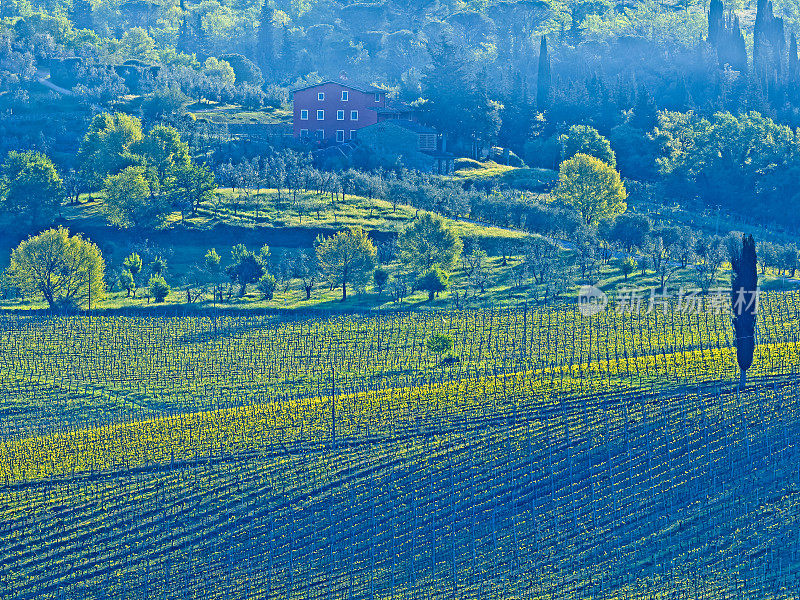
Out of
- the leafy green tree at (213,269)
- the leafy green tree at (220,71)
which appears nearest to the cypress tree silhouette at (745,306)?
the leafy green tree at (213,269)

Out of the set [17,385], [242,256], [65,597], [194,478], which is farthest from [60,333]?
[65,597]

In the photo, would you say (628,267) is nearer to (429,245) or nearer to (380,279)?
(429,245)


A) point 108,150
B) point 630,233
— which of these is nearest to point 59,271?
point 108,150

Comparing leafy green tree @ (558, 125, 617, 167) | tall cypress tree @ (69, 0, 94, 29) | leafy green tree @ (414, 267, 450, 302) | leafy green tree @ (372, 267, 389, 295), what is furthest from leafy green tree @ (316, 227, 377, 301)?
tall cypress tree @ (69, 0, 94, 29)

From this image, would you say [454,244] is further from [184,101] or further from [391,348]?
[184,101]

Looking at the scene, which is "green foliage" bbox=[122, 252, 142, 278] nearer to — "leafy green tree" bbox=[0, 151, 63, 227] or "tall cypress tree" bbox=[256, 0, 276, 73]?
"leafy green tree" bbox=[0, 151, 63, 227]
